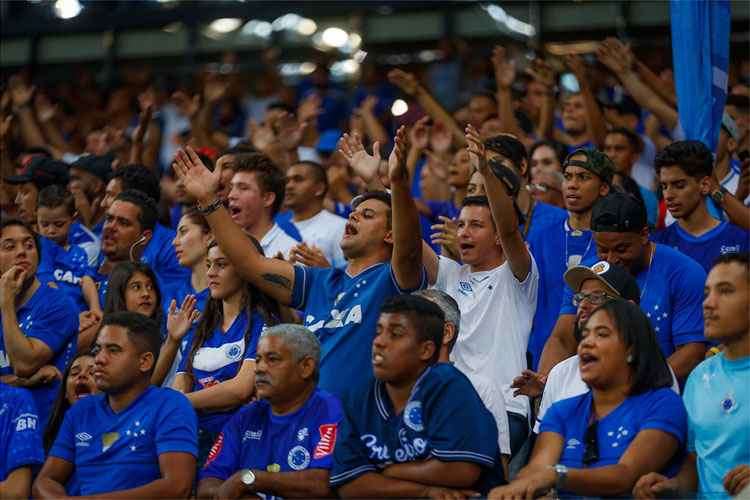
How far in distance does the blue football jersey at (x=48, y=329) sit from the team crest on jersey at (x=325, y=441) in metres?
2.33

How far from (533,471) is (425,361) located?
2.59ft

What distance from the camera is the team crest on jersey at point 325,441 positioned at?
22.8ft

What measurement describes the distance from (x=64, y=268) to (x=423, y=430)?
4.26 meters

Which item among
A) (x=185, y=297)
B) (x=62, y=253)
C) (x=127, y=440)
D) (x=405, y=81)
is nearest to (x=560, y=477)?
(x=127, y=440)

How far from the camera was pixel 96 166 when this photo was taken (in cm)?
1138

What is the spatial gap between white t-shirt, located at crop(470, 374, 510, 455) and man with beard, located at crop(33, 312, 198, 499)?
4.82 feet

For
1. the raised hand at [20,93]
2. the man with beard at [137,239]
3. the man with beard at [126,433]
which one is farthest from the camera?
the raised hand at [20,93]

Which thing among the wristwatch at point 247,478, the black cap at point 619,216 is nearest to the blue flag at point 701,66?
the black cap at point 619,216

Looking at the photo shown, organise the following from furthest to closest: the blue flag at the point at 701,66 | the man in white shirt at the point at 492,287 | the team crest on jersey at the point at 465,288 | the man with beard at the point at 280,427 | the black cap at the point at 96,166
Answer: the black cap at the point at 96,166 → the blue flag at the point at 701,66 → the team crest on jersey at the point at 465,288 → the man in white shirt at the point at 492,287 → the man with beard at the point at 280,427

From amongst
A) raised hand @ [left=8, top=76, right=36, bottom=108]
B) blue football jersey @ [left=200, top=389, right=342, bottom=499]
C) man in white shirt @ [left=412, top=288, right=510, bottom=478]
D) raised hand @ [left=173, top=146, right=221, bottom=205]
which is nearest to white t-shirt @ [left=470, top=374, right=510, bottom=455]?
man in white shirt @ [left=412, top=288, right=510, bottom=478]

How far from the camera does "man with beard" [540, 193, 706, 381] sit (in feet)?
24.7

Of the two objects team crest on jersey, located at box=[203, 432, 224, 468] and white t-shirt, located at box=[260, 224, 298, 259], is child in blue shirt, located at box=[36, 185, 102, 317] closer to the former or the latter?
white t-shirt, located at box=[260, 224, 298, 259]

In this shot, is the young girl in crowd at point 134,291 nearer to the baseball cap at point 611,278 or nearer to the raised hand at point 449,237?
the raised hand at point 449,237

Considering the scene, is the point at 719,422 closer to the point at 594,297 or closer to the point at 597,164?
the point at 594,297
